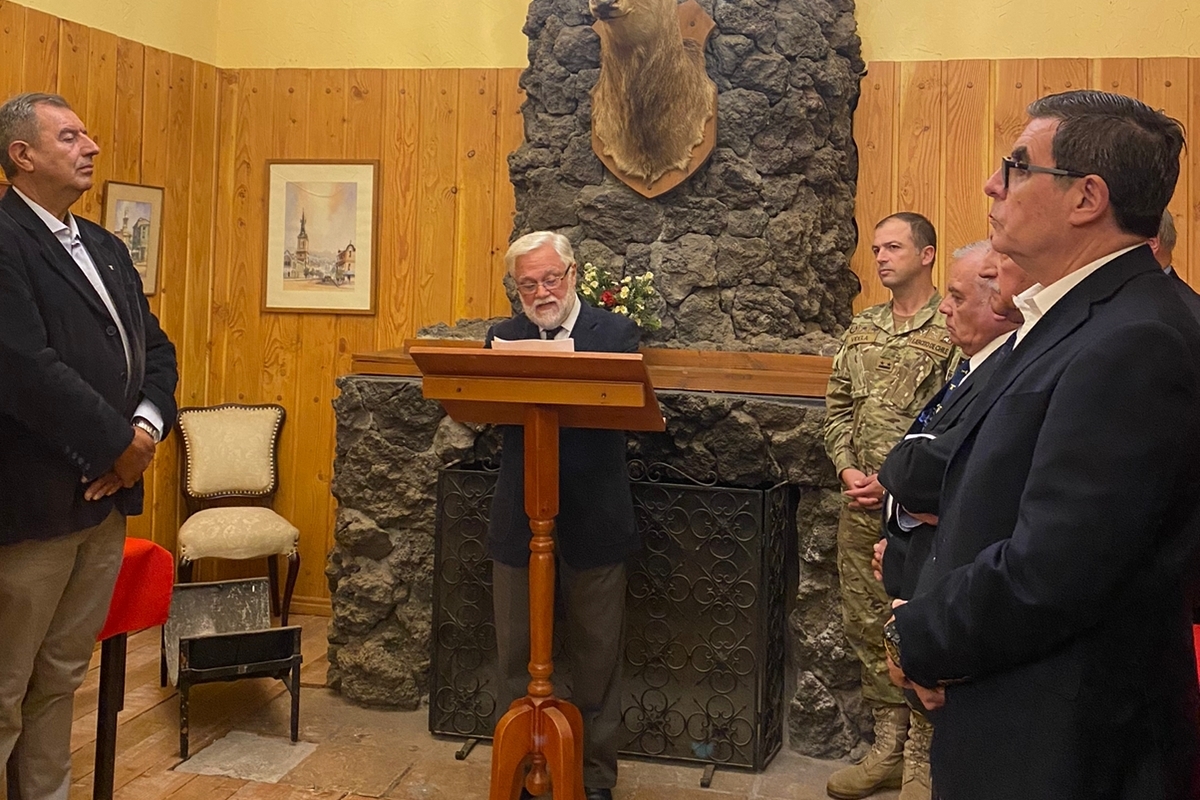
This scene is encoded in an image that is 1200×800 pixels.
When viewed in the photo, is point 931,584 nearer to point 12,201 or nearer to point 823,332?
point 12,201

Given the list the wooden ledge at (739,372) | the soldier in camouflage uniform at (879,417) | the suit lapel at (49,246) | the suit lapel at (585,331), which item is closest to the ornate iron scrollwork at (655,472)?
the wooden ledge at (739,372)

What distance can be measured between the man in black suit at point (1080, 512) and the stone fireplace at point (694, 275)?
2.18 meters

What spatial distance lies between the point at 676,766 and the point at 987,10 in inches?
121

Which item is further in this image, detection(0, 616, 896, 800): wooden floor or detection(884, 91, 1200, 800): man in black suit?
detection(0, 616, 896, 800): wooden floor

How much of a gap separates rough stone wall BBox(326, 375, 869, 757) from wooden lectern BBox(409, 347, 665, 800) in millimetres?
856

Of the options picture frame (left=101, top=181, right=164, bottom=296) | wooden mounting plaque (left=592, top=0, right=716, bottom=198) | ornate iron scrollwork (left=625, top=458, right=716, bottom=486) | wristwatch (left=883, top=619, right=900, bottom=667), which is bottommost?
wristwatch (left=883, top=619, right=900, bottom=667)

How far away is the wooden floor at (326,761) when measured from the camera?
328 centimetres

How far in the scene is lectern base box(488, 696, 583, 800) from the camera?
2848 mm

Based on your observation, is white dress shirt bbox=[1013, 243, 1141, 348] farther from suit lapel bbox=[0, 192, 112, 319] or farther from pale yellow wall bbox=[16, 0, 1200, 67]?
pale yellow wall bbox=[16, 0, 1200, 67]

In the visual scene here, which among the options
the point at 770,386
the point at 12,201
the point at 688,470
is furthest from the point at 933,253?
the point at 12,201

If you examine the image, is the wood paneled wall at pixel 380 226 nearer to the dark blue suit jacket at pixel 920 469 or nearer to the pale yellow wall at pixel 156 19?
the pale yellow wall at pixel 156 19

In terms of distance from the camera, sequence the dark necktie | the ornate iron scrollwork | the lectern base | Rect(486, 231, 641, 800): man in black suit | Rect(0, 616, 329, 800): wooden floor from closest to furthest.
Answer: the dark necktie < the lectern base < Rect(486, 231, 641, 800): man in black suit < Rect(0, 616, 329, 800): wooden floor < the ornate iron scrollwork

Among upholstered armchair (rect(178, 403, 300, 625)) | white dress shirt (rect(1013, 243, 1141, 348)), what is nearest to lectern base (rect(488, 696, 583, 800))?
white dress shirt (rect(1013, 243, 1141, 348))

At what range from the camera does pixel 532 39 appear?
176 inches
